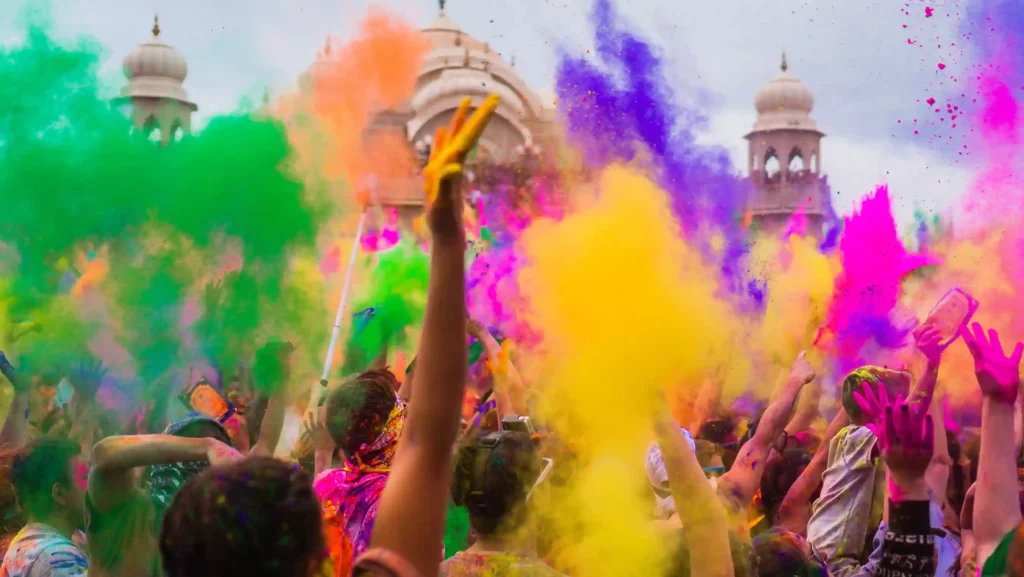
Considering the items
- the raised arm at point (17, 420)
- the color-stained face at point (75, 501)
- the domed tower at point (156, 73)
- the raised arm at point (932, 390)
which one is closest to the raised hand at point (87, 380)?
the raised arm at point (17, 420)

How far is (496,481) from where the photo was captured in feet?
9.63

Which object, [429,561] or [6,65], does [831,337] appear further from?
[6,65]

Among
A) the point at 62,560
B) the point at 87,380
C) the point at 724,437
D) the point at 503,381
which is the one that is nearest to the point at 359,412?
the point at 62,560

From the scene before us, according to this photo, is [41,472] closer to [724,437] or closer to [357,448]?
[357,448]

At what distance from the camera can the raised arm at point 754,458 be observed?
149 inches

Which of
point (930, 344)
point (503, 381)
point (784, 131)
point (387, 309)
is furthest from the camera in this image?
point (784, 131)

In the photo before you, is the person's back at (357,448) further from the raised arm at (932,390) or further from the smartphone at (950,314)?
the smartphone at (950,314)

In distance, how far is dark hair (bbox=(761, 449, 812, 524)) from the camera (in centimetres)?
461

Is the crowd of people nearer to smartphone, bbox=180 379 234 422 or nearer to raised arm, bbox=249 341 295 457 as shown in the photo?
raised arm, bbox=249 341 295 457

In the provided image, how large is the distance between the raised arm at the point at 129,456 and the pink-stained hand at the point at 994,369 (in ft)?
6.99

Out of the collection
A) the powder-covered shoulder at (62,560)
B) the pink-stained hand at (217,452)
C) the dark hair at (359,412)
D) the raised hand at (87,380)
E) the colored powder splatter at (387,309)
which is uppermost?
the colored powder splatter at (387,309)

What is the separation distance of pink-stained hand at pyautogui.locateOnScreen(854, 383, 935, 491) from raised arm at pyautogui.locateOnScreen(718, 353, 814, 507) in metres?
0.62

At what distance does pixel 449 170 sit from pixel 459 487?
1.21 m

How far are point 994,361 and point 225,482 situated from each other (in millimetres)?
2378
